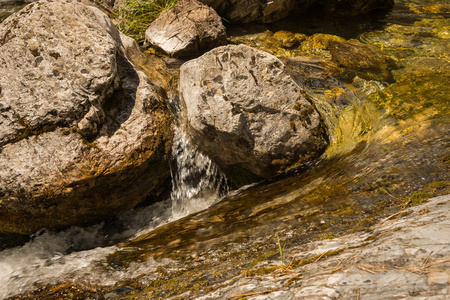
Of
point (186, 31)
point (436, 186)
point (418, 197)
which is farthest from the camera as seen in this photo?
point (186, 31)

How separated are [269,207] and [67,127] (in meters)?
2.49

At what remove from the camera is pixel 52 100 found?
3.67m

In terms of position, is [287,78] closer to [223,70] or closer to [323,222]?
Result: [223,70]

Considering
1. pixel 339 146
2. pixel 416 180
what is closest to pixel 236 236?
pixel 416 180

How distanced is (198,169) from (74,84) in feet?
6.27

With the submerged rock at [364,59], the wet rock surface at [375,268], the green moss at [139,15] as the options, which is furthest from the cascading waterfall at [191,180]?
the submerged rock at [364,59]

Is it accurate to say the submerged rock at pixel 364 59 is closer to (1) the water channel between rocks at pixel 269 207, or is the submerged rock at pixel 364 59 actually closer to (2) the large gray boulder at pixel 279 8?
(1) the water channel between rocks at pixel 269 207

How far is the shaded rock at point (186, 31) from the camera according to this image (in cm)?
547

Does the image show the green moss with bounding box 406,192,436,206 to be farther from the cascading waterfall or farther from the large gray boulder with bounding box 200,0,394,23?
the large gray boulder with bounding box 200,0,394,23

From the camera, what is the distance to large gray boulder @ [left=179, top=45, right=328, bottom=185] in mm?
4039

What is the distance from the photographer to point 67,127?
3.70m

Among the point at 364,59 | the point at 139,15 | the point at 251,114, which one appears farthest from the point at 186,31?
the point at 364,59

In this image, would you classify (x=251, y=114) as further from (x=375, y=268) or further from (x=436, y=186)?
(x=375, y=268)

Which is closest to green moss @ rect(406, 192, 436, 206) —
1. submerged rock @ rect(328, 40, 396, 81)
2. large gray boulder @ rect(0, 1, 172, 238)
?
large gray boulder @ rect(0, 1, 172, 238)
